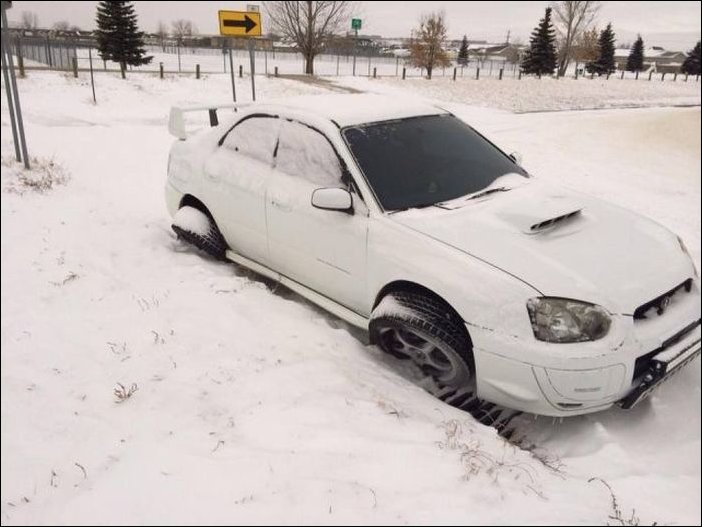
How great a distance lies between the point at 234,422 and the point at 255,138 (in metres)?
2.47

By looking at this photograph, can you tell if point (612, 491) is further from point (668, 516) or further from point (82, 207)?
point (82, 207)

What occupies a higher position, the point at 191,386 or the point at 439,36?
the point at 439,36

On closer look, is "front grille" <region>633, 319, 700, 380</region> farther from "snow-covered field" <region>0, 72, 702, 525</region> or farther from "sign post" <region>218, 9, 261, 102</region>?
"sign post" <region>218, 9, 261, 102</region>

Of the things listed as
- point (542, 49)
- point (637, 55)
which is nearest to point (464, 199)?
point (542, 49)

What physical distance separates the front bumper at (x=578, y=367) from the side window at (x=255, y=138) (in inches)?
88.8

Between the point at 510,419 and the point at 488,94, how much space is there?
25.1m

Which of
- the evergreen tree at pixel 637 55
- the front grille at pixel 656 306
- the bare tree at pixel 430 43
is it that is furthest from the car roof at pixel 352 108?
the evergreen tree at pixel 637 55

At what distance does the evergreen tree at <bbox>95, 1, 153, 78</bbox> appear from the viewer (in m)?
29.5

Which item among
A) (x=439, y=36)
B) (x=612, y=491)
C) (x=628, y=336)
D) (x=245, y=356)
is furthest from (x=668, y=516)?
(x=439, y=36)

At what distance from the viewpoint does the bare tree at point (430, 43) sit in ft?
121

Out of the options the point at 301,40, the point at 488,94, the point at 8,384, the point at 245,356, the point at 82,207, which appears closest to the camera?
the point at 8,384

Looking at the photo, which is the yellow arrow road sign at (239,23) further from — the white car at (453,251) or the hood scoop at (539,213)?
the hood scoop at (539,213)

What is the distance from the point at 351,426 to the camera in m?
2.79

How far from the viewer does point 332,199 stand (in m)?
3.47
